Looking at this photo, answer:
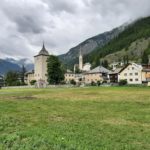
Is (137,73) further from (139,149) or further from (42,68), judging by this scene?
(139,149)

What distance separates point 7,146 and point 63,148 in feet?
7.51

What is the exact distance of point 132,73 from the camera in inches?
4515

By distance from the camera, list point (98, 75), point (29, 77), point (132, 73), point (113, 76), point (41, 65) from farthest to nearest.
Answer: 1. point (29, 77)
2. point (41, 65)
3. point (98, 75)
4. point (113, 76)
5. point (132, 73)

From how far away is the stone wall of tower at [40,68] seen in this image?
14912 cm

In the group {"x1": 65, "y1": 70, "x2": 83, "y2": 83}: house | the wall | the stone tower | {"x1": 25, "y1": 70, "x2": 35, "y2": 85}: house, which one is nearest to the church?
the stone tower

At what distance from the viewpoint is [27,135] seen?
12.4 m

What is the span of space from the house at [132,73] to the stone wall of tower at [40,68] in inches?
1730

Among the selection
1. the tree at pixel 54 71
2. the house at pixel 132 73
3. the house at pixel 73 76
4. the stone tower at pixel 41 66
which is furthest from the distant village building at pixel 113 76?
the stone tower at pixel 41 66

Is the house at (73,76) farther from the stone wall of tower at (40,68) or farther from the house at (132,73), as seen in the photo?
the house at (132,73)

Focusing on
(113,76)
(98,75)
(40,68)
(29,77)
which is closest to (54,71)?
(113,76)

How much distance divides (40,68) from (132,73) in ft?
179

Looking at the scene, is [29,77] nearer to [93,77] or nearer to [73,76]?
[73,76]

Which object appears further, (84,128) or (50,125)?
(50,125)

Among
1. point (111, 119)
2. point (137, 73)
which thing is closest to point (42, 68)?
point (137, 73)
